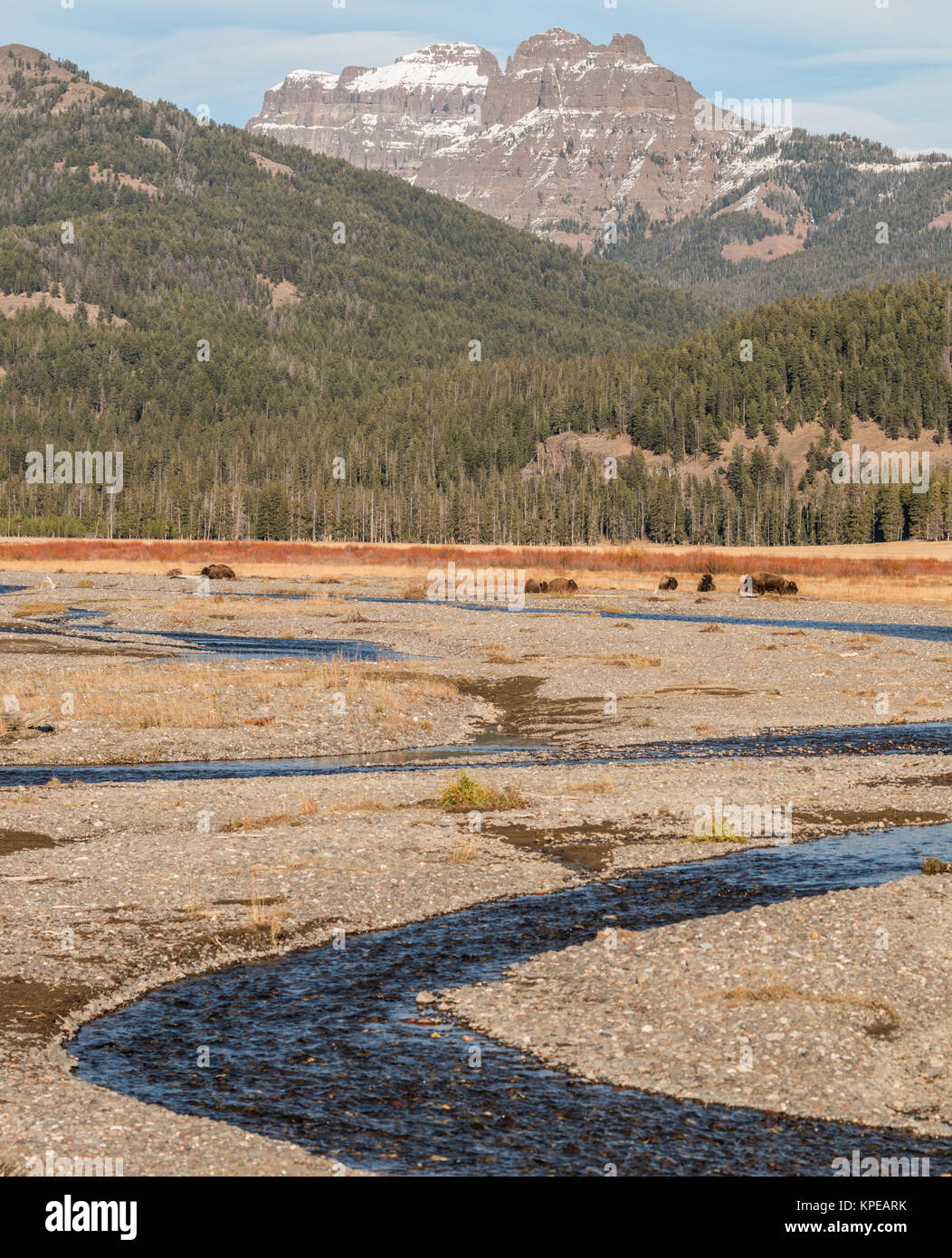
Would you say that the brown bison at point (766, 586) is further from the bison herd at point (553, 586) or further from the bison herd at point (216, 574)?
the bison herd at point (216, 574)

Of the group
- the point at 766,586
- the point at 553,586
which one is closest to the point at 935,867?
the point at 766,586

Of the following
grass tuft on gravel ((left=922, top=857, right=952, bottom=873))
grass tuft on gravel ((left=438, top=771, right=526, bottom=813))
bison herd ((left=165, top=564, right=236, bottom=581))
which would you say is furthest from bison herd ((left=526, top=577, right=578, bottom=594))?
grass tuft on gravel ((left=922, top=857, right=952, bottom=873))

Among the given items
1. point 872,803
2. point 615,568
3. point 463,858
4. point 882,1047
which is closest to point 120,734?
point 463,858

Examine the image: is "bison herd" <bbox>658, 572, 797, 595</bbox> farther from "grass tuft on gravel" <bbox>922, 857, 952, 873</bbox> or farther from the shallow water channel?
the shallow water channel

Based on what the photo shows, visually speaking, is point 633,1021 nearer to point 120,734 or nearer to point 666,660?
point 120,734

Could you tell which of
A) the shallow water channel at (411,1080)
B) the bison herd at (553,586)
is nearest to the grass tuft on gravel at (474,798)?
the shallow water channel at (411,1080)

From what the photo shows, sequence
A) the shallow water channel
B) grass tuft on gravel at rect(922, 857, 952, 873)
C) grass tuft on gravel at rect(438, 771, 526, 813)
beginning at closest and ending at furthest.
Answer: the shallow water channel → grass tuft on gravel at rect(922, 857, 952, 873) → grass tuft on gravel at rect(438, 771, 526, 813)

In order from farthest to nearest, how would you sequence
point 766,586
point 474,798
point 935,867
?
point 766,586
point 474,798
point 935,867

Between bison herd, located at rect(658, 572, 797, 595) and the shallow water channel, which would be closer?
the shallow water channel

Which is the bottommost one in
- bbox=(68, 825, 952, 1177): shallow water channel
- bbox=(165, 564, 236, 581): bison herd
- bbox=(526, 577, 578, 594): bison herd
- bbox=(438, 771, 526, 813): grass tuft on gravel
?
bbox=(68, 825, 952, 1177): shallow water channel

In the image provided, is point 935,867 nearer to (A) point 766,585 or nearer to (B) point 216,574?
(A) point 766,585

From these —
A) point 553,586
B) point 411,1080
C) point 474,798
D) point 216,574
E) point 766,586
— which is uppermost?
point 216,574

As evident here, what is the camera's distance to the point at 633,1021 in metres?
15.8

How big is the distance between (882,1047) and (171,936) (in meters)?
10.3
